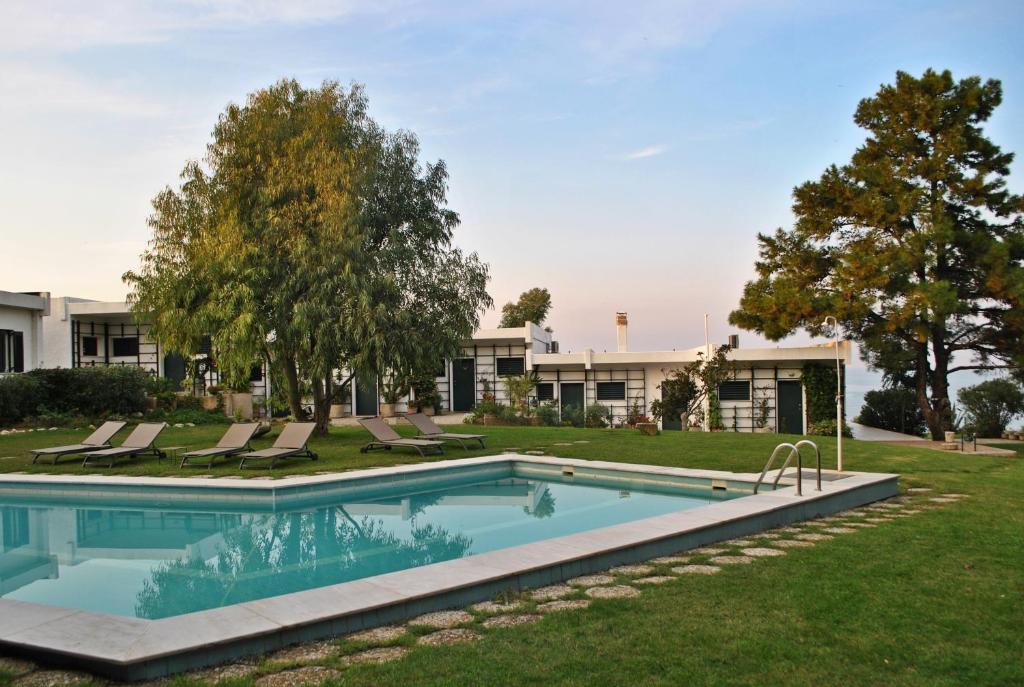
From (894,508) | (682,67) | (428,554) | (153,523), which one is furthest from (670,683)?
(682,67)

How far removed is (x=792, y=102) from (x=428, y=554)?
13063 millimetres

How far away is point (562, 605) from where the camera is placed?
471 centimetres

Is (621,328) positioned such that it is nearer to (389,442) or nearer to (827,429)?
(827,429)

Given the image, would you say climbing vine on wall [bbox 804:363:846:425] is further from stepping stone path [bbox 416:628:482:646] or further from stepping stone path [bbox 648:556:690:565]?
stepping stone path [bbox 416:628:482:646]

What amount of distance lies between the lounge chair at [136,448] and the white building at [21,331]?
9521 millimetres

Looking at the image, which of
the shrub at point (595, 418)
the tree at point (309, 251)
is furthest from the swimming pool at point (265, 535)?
the shrub at point (595, 418)

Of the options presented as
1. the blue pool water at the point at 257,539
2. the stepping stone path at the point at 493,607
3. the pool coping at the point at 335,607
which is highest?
the pool coping at the point at 335,607

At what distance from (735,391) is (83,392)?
62.7 feet

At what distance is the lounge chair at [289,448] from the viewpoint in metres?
12.1

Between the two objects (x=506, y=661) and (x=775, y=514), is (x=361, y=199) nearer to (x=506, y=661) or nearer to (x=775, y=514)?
(x=775, y=514)

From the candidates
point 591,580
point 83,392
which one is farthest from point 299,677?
point 83,392

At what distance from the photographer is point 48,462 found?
42.2 feet

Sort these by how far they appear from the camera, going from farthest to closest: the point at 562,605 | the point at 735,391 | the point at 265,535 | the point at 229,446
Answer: the point at 735,391 < the point at 229,446 < the point at 265,535 < the point at 562,605

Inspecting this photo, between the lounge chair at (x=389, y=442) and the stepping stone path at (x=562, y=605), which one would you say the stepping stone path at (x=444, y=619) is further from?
the lounge chair at (x=389, y=442)
